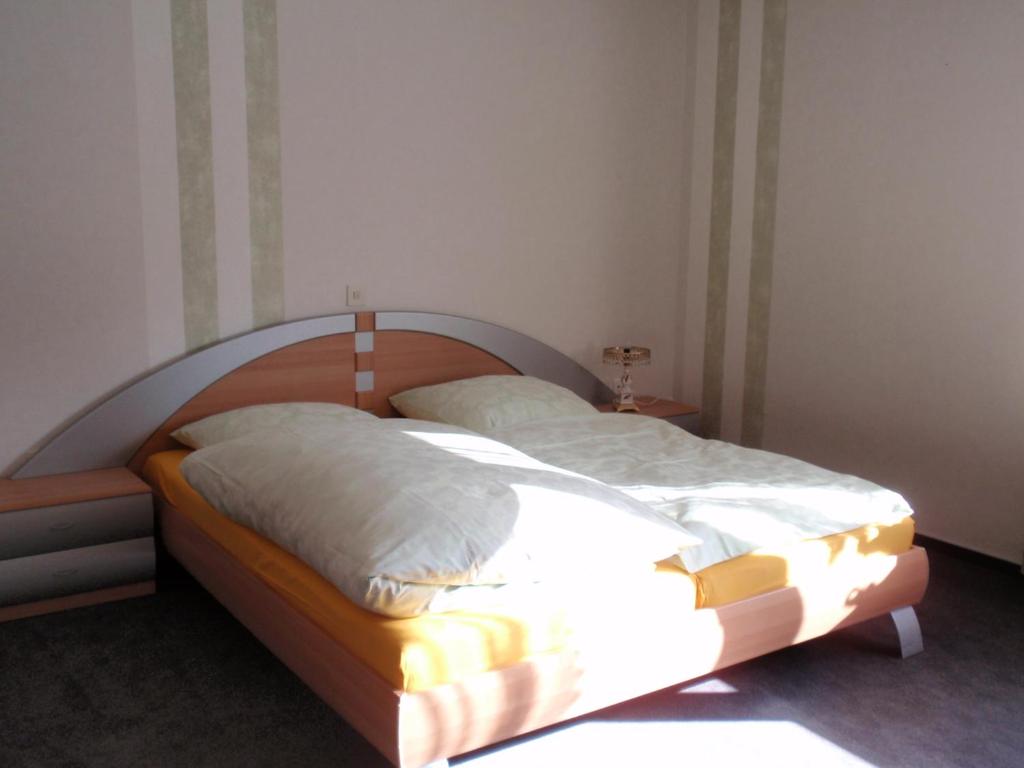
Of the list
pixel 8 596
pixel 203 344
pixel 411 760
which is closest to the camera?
pixel 411 760

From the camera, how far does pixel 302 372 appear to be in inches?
138

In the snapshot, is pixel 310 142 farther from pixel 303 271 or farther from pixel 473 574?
pixel 473 574

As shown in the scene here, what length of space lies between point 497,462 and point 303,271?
57.2 inches

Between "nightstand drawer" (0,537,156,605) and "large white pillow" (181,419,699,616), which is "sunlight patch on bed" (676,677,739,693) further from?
"nightstand drawer" (0,537,156,605)

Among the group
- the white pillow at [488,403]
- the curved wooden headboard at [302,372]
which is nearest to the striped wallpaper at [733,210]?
the curved wooden headboard at [302,372]

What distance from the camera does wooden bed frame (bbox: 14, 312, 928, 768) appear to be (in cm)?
190

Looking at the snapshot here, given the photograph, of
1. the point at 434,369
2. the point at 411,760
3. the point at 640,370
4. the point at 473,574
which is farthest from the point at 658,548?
the point at 640,370

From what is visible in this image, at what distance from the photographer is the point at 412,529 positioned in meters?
1.94

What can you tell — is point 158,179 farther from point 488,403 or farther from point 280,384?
point 488,403

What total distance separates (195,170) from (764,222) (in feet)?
8.17

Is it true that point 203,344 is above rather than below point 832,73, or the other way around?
below

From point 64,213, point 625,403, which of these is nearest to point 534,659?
point 64,213

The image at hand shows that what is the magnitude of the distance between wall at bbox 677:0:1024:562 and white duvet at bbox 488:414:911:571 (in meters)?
0.93

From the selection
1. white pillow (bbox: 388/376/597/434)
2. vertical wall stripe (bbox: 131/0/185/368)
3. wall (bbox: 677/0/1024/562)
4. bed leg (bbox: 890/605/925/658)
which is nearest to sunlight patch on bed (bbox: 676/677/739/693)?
bed leg (bbox: 890/605/925/658)
